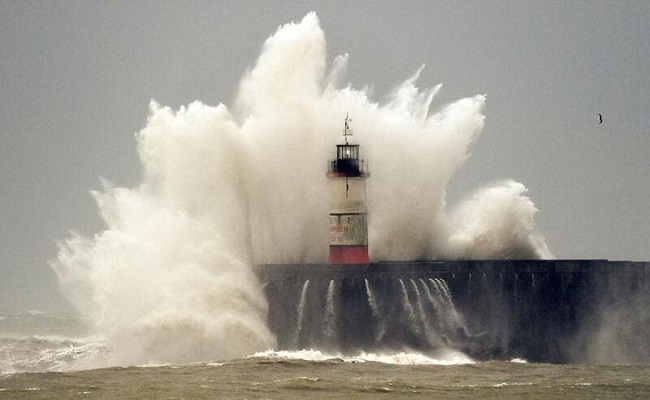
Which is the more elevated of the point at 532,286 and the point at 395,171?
the point at 395,171

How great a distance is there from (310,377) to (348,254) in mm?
10392

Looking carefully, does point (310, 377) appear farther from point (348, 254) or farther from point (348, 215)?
point (348, 215)

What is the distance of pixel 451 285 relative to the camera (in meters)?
47.6

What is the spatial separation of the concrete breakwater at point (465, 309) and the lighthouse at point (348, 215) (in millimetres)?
1680

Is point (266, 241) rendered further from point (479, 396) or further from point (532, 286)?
point (479, 396)

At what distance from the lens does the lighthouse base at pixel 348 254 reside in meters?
48.1

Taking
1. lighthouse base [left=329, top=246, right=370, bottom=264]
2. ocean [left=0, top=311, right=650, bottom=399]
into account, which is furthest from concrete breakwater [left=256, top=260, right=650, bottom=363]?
lighthouse base [left=329, top=246, right=370, bottom=264]

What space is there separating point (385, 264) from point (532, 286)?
5673 millimetres

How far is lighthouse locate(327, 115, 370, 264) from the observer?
48.1 m

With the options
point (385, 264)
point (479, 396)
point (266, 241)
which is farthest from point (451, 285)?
point (479, 396)

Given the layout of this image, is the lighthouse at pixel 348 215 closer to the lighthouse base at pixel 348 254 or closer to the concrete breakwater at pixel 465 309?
the lighthouse base at pixel 348 254

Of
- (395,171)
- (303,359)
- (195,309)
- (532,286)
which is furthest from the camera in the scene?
(395,171)

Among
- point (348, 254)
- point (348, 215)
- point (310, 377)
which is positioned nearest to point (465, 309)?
point (348, 254)

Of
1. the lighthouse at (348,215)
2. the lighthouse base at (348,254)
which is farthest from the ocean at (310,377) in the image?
the lighthouse at (348,215)
